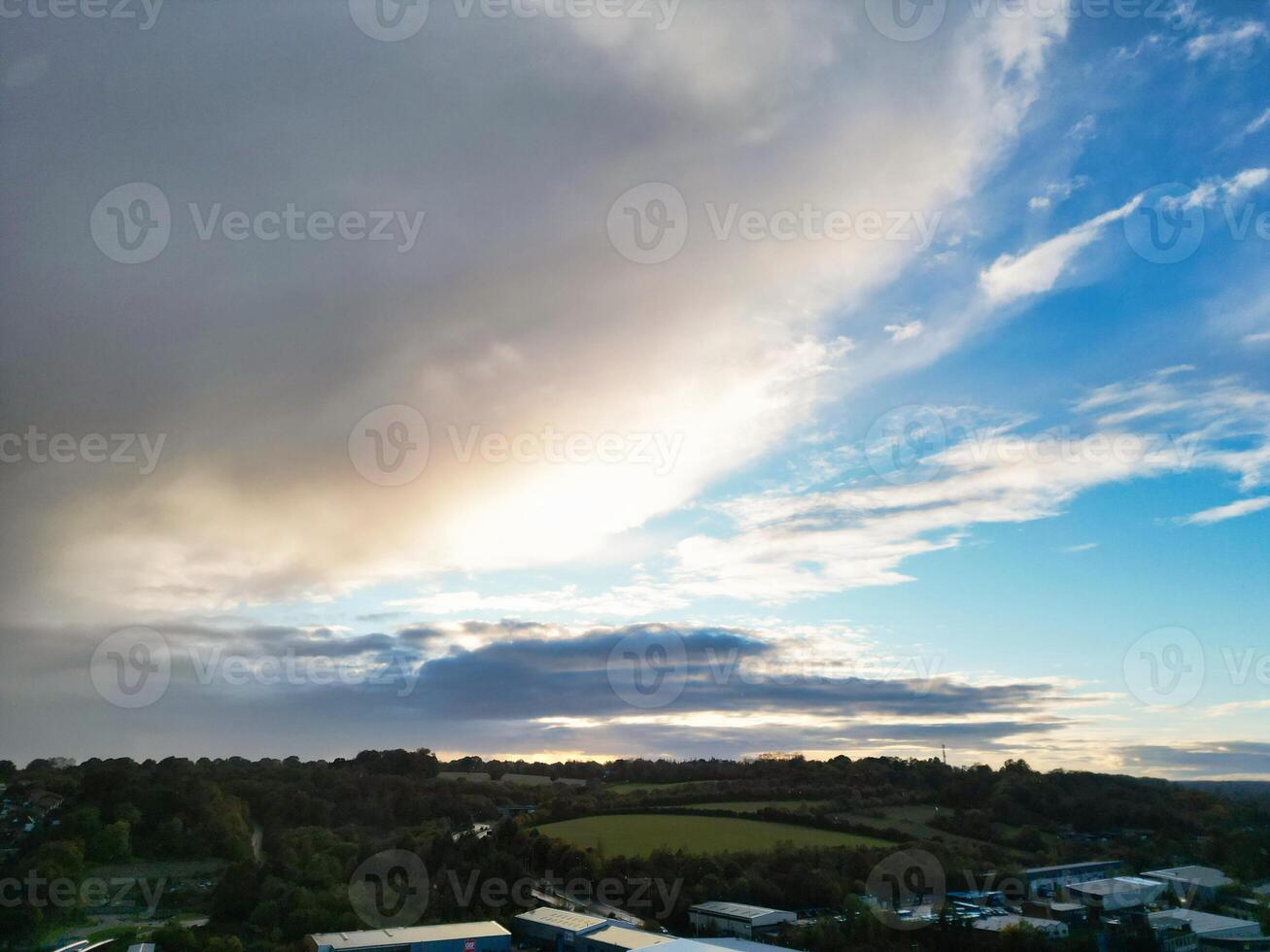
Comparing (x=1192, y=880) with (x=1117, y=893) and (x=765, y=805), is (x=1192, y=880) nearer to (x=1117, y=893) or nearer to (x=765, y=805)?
(x=1117, y=893)

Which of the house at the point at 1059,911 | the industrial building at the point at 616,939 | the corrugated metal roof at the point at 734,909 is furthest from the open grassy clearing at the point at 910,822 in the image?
the industrial building at the point at 616,939

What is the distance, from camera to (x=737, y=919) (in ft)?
131

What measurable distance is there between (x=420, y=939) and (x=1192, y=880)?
140ft

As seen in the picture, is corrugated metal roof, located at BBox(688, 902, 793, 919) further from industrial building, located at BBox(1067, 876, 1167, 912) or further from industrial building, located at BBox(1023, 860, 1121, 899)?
industrial building, located at BBox(1023, 860, 1121, 899)

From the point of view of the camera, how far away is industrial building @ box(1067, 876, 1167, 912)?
4091 cm

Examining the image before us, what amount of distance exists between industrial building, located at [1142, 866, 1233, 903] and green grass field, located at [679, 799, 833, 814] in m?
23.7

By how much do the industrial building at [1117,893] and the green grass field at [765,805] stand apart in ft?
73.4

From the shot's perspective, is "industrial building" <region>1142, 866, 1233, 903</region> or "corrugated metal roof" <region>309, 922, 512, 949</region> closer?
"corrugated metal roof" <region>309, 922, 512, 949</region>

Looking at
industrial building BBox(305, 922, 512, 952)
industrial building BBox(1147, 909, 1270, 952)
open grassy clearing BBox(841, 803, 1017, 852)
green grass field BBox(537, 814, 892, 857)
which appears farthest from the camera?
open grassy clearing BBox(841, 803, 1017, 852)

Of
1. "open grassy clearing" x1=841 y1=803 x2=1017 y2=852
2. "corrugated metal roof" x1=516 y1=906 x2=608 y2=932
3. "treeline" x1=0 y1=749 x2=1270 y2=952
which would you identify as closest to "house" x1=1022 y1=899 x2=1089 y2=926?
"treeline" x1=0 y1=749 x2=1270 y2=952

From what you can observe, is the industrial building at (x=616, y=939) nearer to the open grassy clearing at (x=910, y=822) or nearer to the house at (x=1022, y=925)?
the house at (x=1022, y=925)

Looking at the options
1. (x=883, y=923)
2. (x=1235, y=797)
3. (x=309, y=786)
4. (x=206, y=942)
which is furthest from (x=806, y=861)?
(x=1235, y=797)

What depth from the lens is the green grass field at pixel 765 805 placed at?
211ft

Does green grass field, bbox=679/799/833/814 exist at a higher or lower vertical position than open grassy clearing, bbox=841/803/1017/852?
higher
